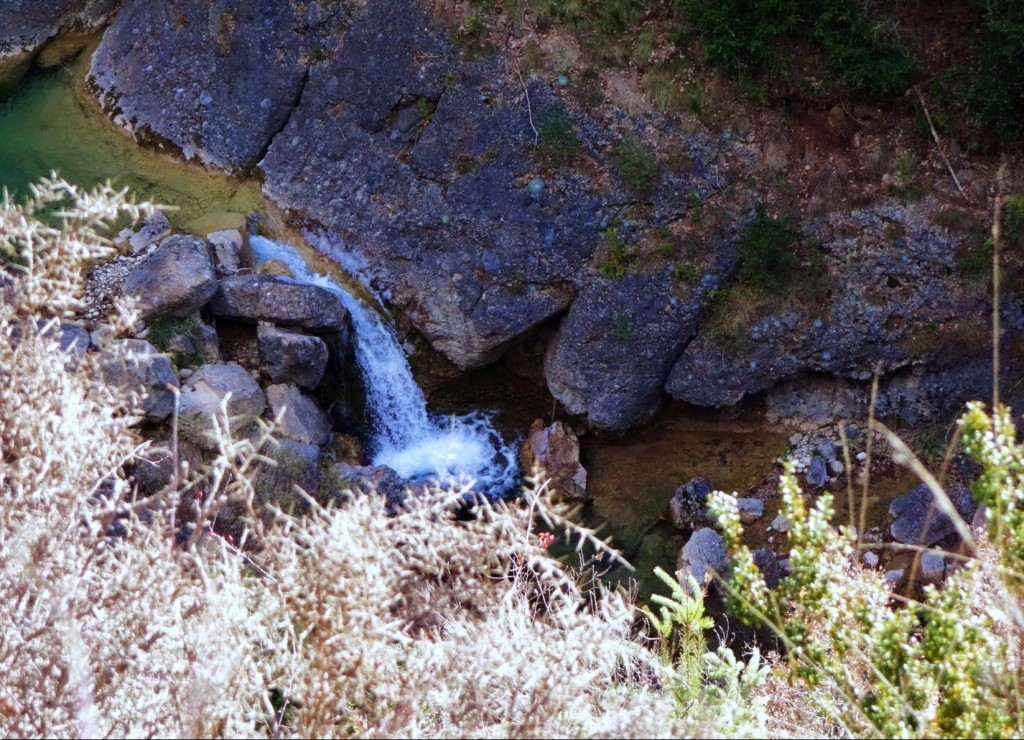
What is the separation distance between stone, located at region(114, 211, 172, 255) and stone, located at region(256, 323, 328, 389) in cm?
138

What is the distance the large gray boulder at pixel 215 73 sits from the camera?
9414 millimetres

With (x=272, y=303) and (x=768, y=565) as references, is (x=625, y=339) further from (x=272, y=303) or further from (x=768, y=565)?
(x=272, y=303)

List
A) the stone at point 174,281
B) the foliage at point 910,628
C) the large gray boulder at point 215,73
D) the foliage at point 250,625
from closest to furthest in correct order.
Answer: the foliage at point 910,628
the foliage at point 250,625
the stone at point 174,281
the large gray boulder at point 215,73

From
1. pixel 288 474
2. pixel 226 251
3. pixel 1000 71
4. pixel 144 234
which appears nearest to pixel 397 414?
pixel 288 474

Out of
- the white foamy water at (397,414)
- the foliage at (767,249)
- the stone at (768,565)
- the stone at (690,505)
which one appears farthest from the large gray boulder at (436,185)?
the stone at (768,565)

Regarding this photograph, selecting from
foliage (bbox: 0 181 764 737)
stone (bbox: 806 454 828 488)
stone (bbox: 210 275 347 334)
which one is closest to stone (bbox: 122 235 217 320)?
stone (bbox: 210 275 347 334)

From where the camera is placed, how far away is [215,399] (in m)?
7.43

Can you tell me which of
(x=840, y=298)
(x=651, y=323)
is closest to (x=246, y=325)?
(x=651, y=323)

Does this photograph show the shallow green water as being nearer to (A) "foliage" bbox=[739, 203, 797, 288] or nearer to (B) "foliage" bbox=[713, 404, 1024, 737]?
(A) "foliage" bbox=[739, 203, 797, 288]

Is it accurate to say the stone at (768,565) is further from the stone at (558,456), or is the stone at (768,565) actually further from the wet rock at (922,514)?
the stone at (558,456)

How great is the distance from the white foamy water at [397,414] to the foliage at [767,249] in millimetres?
2794

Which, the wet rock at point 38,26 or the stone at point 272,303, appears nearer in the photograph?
the stone at point 272,303

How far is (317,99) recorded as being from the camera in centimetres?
932

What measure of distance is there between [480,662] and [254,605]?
3.09ft
